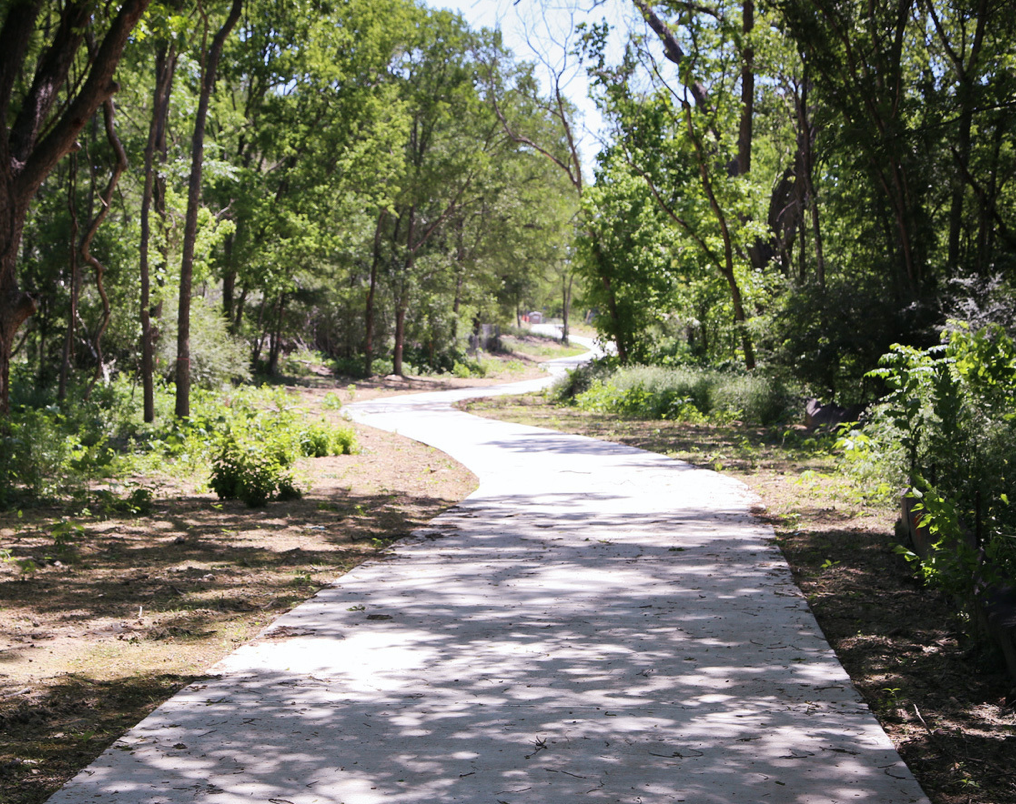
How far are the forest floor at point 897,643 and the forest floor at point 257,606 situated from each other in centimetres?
1

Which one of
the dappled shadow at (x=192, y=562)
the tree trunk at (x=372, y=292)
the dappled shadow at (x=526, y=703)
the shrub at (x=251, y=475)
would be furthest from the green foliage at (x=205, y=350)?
the dappled shadow at (x=526, y=703)

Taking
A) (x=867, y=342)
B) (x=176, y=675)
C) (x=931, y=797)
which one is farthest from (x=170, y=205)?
(x=931, y=797)

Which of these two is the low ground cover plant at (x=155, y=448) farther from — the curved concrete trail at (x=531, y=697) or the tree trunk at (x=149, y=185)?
the curved concrete trail at (x=531, y=697)

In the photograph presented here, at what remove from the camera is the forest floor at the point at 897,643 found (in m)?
3.52

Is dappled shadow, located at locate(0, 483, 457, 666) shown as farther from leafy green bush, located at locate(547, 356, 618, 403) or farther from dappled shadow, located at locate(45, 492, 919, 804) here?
leafy green bush, located at locate(547, 356, 618, 403)

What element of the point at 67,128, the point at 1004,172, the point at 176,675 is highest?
the point at 1004,172

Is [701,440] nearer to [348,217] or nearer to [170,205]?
[170,205]

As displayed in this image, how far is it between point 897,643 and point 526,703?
223 centimetres

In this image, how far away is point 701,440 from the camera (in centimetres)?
1538

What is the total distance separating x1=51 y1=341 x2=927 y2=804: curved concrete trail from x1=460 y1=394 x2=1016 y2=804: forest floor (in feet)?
0.52

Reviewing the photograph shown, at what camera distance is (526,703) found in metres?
4.07

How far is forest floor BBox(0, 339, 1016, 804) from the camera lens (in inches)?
146

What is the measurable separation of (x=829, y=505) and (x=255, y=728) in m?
6.81

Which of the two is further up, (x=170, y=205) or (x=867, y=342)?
(x=170, y=205)
